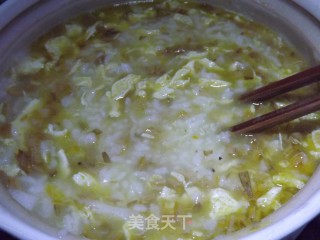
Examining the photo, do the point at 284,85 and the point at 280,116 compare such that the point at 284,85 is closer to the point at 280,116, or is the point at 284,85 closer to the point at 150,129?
the point at 280,116

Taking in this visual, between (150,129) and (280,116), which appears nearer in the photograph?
(280,116)

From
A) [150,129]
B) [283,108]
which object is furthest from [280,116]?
[150,129]

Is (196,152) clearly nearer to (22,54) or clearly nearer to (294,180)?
(294,180)
